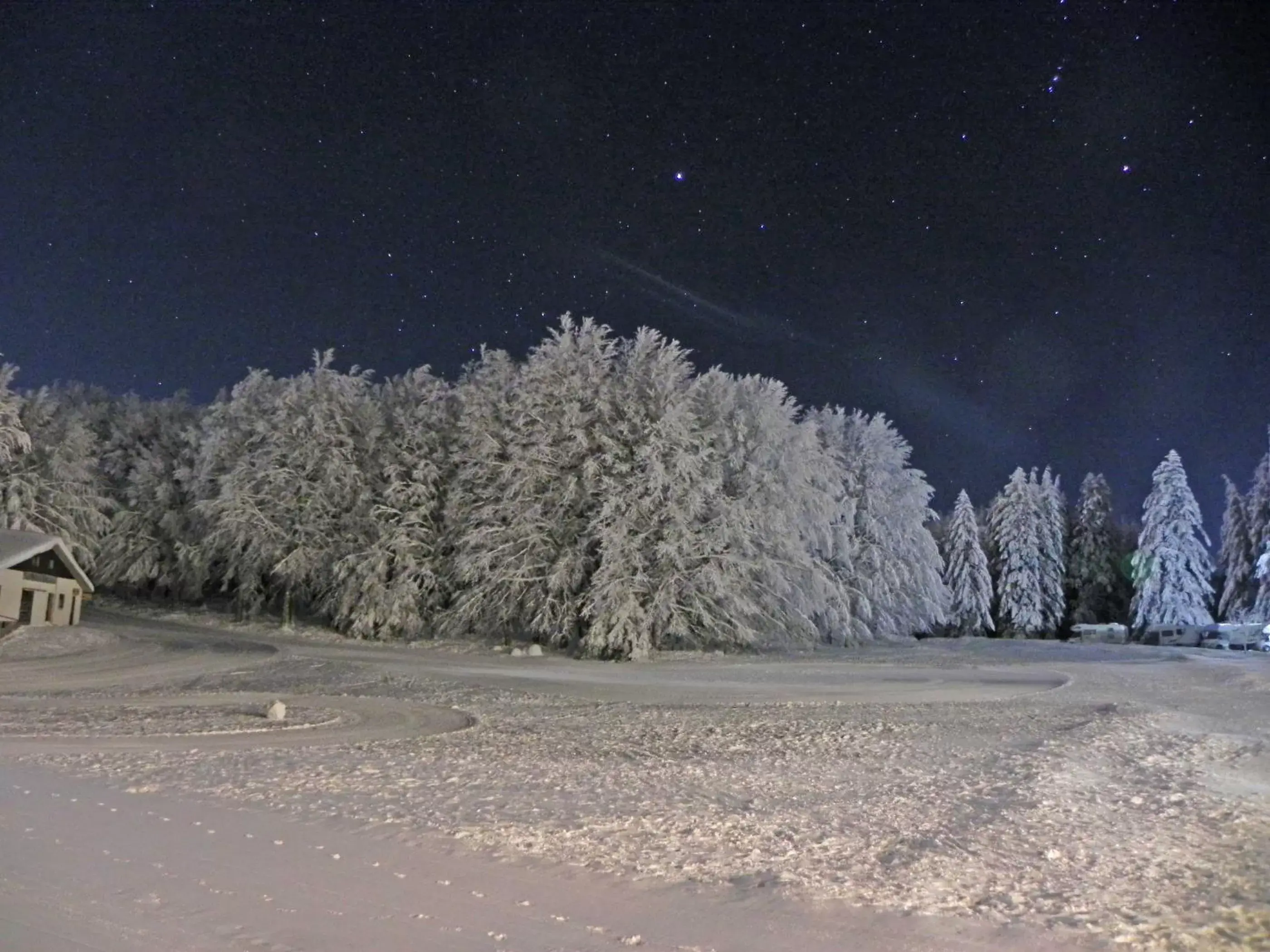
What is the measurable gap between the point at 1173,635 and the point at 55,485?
55585mm

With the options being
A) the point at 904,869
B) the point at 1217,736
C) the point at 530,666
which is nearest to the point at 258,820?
the point at 904,869

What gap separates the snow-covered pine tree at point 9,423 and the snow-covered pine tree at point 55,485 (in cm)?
96

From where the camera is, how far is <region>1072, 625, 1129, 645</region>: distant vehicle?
4991 centimetres

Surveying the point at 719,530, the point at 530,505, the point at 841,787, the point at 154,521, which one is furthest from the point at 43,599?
the point at 841,787

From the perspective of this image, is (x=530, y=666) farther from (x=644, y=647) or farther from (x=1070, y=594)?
(x=1070, y=594)

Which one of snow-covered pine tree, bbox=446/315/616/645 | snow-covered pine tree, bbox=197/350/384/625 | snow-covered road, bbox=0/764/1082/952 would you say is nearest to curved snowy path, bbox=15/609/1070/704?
snow-covered pine tree, bbox=446/315/616/645

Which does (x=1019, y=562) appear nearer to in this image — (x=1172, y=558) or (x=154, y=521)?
(x=1172, y=558)

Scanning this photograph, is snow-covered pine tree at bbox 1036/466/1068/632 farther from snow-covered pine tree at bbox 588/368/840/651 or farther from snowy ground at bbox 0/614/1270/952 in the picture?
snowy ground at bbox 0/614/1270/952

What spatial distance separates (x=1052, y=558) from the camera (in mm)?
60469

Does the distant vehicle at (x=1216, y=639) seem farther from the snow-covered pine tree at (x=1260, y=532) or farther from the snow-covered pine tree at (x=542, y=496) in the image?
the snow-covered pine tree at (x=542, y=496)

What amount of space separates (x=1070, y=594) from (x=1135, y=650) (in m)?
26.3

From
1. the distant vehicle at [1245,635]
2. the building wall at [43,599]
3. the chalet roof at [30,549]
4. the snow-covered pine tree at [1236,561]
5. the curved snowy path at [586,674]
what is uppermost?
the snow-covered pine tree at [1236,561]

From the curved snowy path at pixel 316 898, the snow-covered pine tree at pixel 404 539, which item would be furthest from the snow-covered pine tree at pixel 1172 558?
the curved snowy path at pixel 316 898

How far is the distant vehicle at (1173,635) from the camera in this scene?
47.7 m
